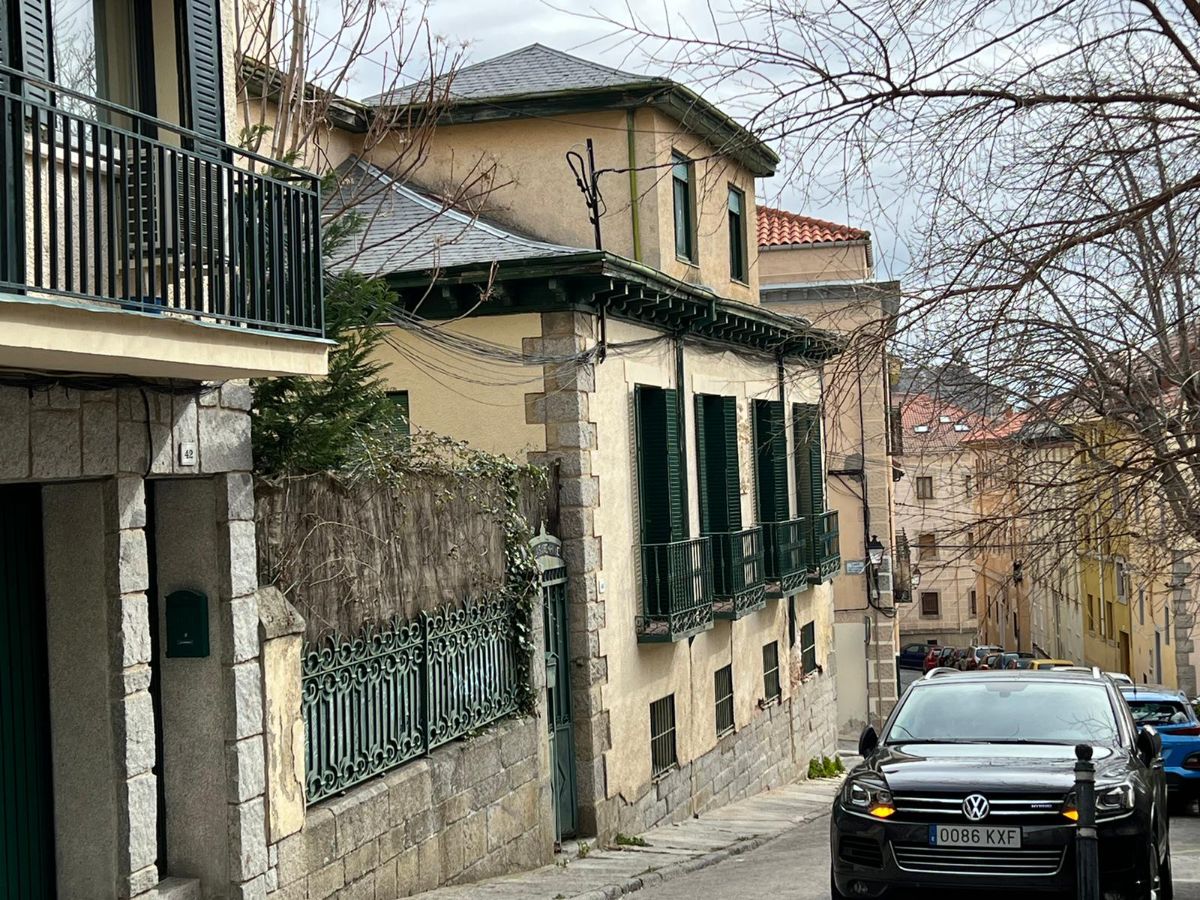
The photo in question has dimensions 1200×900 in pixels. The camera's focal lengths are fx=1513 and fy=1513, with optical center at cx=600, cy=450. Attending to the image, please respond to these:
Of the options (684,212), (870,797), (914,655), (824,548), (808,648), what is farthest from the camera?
(914,655)

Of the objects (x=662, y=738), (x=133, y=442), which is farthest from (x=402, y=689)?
(x=662, y=738)

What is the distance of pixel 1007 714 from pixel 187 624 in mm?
5358

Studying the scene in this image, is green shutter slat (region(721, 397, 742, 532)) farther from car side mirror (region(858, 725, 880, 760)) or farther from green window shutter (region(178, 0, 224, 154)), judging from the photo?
green window shutter (region(178, 0, 224, 154))

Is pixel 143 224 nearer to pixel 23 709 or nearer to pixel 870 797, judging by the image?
pixel 23 709

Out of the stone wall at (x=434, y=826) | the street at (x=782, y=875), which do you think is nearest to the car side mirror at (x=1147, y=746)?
the street at (x=782, y=875)

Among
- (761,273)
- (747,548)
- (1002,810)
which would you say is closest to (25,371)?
(1002,810)

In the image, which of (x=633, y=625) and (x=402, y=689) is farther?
(x=633, y=625)

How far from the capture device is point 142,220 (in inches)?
293

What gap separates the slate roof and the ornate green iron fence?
12.0ft

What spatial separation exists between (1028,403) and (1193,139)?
2569mm

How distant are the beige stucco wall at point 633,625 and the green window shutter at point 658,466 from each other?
0.30m

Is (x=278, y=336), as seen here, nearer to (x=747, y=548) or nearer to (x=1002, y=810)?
(x=1002, y=810)

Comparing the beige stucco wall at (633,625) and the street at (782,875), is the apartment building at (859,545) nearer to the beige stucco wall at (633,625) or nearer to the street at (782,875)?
the beige stucco wall at (633,625)

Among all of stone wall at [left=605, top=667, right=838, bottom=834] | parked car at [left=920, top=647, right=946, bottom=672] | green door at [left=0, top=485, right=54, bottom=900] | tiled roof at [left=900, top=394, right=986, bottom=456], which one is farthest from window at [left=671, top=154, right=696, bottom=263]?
parked car at [left=920, top=647, right=946, bottom=672]
